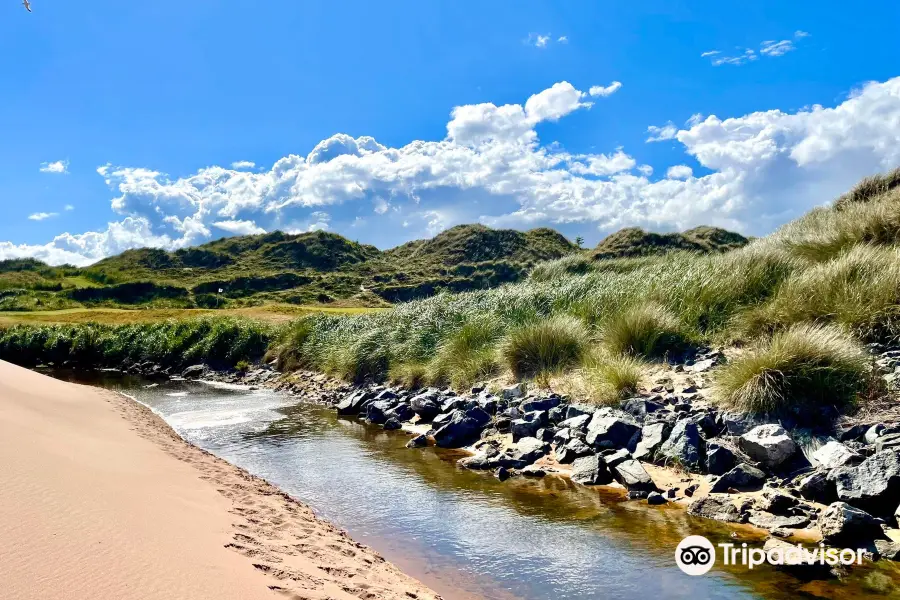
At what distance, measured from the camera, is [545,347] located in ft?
41.0

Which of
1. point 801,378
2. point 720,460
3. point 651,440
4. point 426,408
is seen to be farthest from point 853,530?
point 426,408

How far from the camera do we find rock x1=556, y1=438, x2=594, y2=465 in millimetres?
8711

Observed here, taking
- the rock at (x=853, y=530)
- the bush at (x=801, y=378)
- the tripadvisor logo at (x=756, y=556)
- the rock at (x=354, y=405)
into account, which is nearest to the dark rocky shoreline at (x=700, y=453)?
the rock at (x=853, y=530)

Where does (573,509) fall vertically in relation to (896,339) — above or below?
below

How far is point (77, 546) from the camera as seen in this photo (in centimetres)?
368

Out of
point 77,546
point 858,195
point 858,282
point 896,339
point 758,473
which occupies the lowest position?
point 758,473

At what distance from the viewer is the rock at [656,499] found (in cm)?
707

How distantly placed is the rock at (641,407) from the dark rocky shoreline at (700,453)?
0.02 m

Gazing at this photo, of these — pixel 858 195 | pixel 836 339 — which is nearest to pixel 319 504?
pixel 836 339

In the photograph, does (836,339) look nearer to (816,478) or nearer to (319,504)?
(816,478)

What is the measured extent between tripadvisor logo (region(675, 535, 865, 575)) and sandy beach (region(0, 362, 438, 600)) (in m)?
2.69

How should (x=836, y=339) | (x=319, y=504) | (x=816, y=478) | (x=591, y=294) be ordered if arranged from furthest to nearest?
1. (x=591, y=294)
2. (x=836, y=339)
3. (x=319, y=504)
4. (x=816, y=478)

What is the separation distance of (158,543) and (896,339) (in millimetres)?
10086

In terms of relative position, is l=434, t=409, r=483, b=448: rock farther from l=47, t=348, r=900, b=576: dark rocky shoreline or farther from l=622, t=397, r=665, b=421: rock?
l=622, t=397, r=665, b=421: rock
